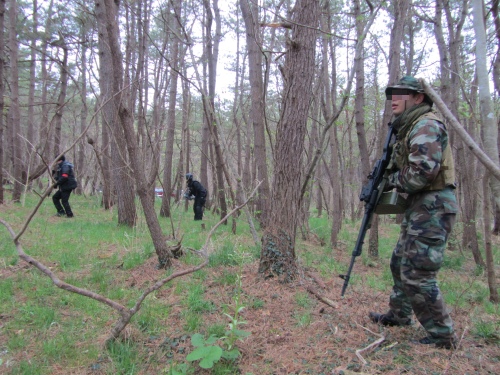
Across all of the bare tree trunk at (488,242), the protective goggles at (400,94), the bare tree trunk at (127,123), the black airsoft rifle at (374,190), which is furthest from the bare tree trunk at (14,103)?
the bare tree trunk at (488,242)

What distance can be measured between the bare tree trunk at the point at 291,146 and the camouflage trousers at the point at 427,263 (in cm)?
149

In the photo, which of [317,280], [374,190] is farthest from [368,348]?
[317,280]

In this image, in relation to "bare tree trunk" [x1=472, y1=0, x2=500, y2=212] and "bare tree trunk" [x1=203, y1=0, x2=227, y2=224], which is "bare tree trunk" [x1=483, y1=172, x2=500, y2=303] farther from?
"bare tree trunk" [x1=203, y1=0, x2=227, y2=224]

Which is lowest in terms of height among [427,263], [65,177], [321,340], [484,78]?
[321,340]

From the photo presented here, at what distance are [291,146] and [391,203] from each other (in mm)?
1410

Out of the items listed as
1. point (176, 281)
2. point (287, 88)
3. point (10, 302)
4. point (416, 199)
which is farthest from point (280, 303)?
point (10, 302)

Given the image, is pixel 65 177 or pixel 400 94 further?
pixel 65 177

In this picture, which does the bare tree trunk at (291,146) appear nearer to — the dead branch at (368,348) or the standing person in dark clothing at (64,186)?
the dead branch at (368,348)

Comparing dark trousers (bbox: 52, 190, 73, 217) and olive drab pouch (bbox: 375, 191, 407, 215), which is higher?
olive drab pouch (bbox: 375, 191, 407, 215)

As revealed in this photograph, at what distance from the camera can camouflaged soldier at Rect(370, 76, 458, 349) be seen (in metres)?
2.46

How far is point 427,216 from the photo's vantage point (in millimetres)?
2516

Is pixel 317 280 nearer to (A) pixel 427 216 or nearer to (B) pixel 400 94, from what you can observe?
(A) pixel 427 216

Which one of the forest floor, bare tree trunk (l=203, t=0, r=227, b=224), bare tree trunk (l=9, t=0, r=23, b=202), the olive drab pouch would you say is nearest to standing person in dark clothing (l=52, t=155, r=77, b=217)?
bare tree trunk (l=9, t=0, r=23, b=202)

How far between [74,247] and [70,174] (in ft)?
14.5
